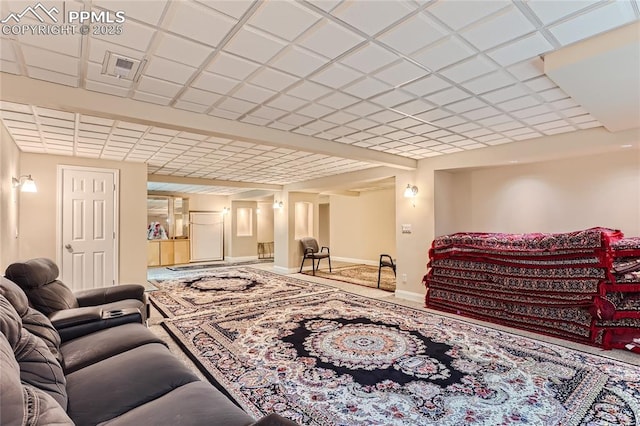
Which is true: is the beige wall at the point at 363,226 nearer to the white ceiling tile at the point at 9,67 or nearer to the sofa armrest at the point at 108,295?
the sofa armrest at the point at 108,295

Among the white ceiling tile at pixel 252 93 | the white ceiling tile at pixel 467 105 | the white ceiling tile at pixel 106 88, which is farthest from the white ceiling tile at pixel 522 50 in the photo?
the white ceiling tile at pixel 106 88

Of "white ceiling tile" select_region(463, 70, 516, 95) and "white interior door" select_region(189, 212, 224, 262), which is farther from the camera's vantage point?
"white interior door" select_region(189, 212, 224, 262)

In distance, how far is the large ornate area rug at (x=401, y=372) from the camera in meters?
A: 2.08

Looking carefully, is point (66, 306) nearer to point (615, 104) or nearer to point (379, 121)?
point (379, 121)

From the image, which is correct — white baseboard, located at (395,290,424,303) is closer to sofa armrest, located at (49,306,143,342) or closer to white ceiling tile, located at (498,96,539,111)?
white ceiling tile, located at (498,96,539,111)

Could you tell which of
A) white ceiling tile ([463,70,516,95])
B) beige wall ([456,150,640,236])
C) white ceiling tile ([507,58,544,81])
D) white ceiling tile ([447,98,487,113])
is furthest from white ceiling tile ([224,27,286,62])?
beige wall ([456,150,640,236])

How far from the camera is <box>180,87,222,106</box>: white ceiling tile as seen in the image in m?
2.54

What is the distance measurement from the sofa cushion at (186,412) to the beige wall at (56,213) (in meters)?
4.71

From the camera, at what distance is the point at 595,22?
5.57 feet

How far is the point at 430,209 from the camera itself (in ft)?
16.5

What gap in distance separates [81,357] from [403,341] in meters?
2.73

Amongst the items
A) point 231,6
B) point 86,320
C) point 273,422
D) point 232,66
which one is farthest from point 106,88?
point 273,422

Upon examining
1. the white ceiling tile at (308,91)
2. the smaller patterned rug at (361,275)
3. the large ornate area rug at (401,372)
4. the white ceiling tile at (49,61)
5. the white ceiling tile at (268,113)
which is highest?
the white ceiling tile at (308,91)

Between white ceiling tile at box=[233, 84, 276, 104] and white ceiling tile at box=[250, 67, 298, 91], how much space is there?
3.0 inches
